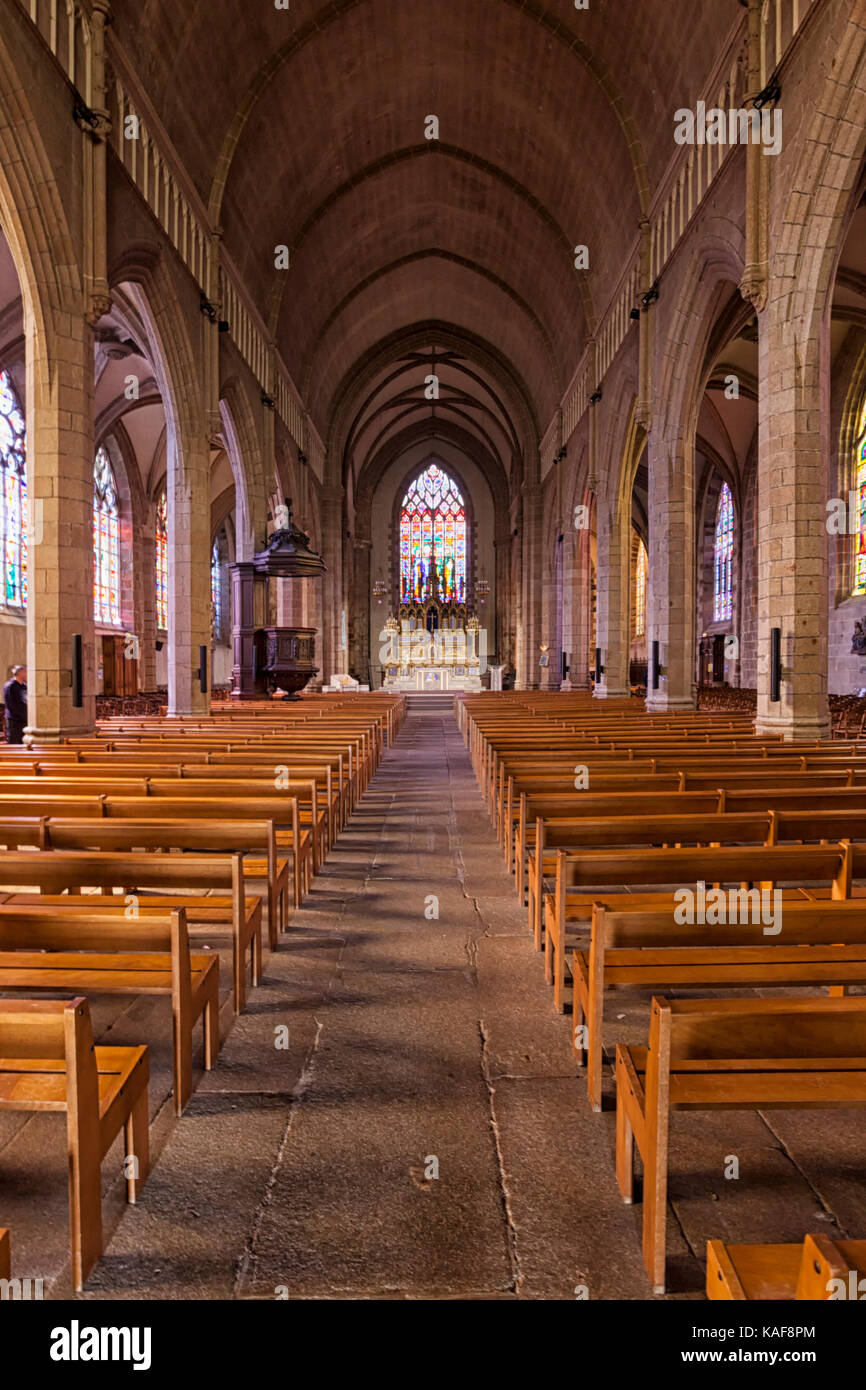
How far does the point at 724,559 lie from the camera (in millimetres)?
27266

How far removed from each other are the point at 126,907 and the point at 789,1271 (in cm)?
255

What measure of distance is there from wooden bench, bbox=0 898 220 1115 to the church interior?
18 millimetres

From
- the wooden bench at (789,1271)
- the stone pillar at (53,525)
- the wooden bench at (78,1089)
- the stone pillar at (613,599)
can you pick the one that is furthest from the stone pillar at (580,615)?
the wooden bench at (789,1271)

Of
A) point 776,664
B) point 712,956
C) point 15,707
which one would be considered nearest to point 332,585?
point 15,707

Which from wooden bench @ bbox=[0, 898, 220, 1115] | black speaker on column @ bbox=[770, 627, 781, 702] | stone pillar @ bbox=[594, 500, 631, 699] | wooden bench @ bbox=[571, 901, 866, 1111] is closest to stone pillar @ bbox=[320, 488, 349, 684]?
stone pillar @ bbox=[594, 500, 631, 699]

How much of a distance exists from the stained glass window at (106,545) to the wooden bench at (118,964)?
74.3 feet

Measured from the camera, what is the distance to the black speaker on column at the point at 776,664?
30.2 feet

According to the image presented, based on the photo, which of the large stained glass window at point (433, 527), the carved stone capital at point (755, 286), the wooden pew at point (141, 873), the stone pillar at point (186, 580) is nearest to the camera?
the wooden pew at point (141, 873)

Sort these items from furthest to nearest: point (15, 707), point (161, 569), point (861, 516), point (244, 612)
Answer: point (161, 569), point (861, 516), point (244, 612), point (15, 707)

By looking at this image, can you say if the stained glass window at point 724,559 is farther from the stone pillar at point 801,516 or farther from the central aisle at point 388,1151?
the central aisle at point 388,1151

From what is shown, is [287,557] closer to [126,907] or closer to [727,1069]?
[126,907]

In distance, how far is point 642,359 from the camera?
14875 millimetres

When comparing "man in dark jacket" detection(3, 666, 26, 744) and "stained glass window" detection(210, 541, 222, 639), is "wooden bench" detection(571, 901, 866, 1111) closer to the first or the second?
"man in dark jacket" detection(3, 666, 26, 744)

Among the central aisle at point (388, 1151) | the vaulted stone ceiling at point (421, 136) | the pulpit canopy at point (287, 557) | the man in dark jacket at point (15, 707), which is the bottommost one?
the central aisle at point (388, 1151)
